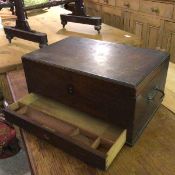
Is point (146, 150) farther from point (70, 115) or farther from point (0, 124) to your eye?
point (0, 124)

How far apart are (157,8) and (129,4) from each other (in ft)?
1.07

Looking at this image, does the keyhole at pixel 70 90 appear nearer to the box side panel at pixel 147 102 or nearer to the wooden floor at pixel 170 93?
the box side panel at pixel 147 102

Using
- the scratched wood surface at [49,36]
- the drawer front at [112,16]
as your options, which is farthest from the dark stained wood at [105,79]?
the drawer front at [112,16]

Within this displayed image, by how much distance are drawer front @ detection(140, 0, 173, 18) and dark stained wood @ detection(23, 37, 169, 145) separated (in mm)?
980

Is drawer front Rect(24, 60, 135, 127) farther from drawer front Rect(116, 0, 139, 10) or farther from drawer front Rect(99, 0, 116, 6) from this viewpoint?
drawer front Rect(99, 0, 116, 6)

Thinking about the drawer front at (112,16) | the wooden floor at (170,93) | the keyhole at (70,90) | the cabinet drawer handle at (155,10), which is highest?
the cabinet drawer handle at (155,10)

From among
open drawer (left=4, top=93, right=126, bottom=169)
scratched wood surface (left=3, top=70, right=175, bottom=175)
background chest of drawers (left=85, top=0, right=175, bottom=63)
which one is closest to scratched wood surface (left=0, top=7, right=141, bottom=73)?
background chest of drawers (left=85, top=0, right=175, bottom=63)

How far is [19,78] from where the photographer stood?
1.00 metres

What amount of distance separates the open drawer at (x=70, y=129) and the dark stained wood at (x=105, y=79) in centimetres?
3

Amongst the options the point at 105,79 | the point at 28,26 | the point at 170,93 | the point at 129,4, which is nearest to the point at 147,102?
the point at 105,79

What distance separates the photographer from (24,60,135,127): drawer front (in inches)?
22.0

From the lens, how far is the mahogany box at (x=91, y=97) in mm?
551

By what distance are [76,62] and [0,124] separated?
3.49ft

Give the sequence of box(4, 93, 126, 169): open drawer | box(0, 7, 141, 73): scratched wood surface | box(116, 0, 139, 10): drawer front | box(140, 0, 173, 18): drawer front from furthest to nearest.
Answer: box(116, 0, 139, 10): drawer front
box(140, 0, 173, 18): drawer front
box(0, 7, 141, 73): scratched wood surface
box(4, 93, 126, 169): open drawer
